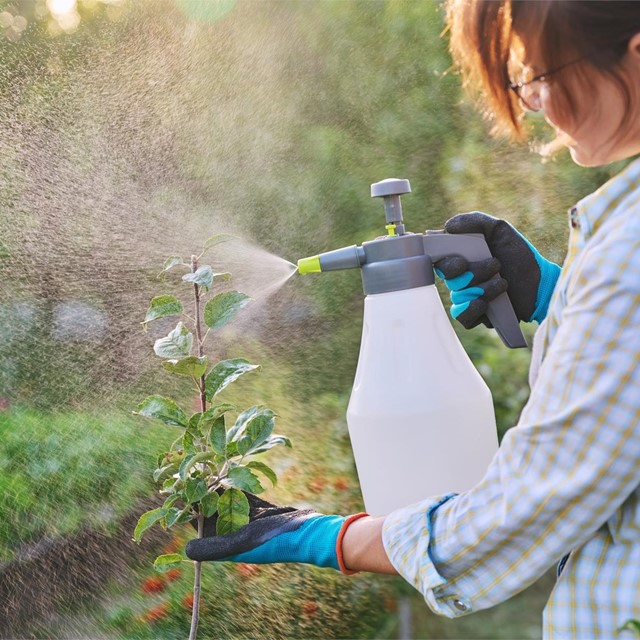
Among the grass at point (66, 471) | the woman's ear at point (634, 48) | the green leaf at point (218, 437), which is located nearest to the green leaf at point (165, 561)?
the green leaf at point (218, 437)

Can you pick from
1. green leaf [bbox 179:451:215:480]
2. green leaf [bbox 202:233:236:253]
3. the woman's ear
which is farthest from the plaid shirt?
green leaf [bbox 202:233:236:253]

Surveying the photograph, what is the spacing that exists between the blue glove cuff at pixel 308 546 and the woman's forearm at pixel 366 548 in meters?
0.02

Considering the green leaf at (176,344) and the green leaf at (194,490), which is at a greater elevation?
the green leaf at (176,344)

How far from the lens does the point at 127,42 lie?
2.98 m

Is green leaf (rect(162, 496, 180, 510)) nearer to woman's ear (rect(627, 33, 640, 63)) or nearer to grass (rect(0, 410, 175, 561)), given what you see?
woman's ear (rect(627, 33, 640, 63))

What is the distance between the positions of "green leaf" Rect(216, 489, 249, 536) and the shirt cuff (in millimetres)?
325

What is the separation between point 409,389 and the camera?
1.26 meters

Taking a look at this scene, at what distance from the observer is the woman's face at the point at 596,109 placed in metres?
0.87

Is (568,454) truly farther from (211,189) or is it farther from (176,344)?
(211,189)

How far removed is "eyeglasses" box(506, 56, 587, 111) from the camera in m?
0.88

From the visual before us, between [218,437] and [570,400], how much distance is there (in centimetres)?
67

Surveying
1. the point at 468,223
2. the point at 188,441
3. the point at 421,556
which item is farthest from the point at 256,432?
the point at 468,223

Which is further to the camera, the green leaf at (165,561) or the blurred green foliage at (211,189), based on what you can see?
the blurred green foliage at (211,189)

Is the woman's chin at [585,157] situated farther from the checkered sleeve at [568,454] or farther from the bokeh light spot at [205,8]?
the bokeh light spot at [205,8]
